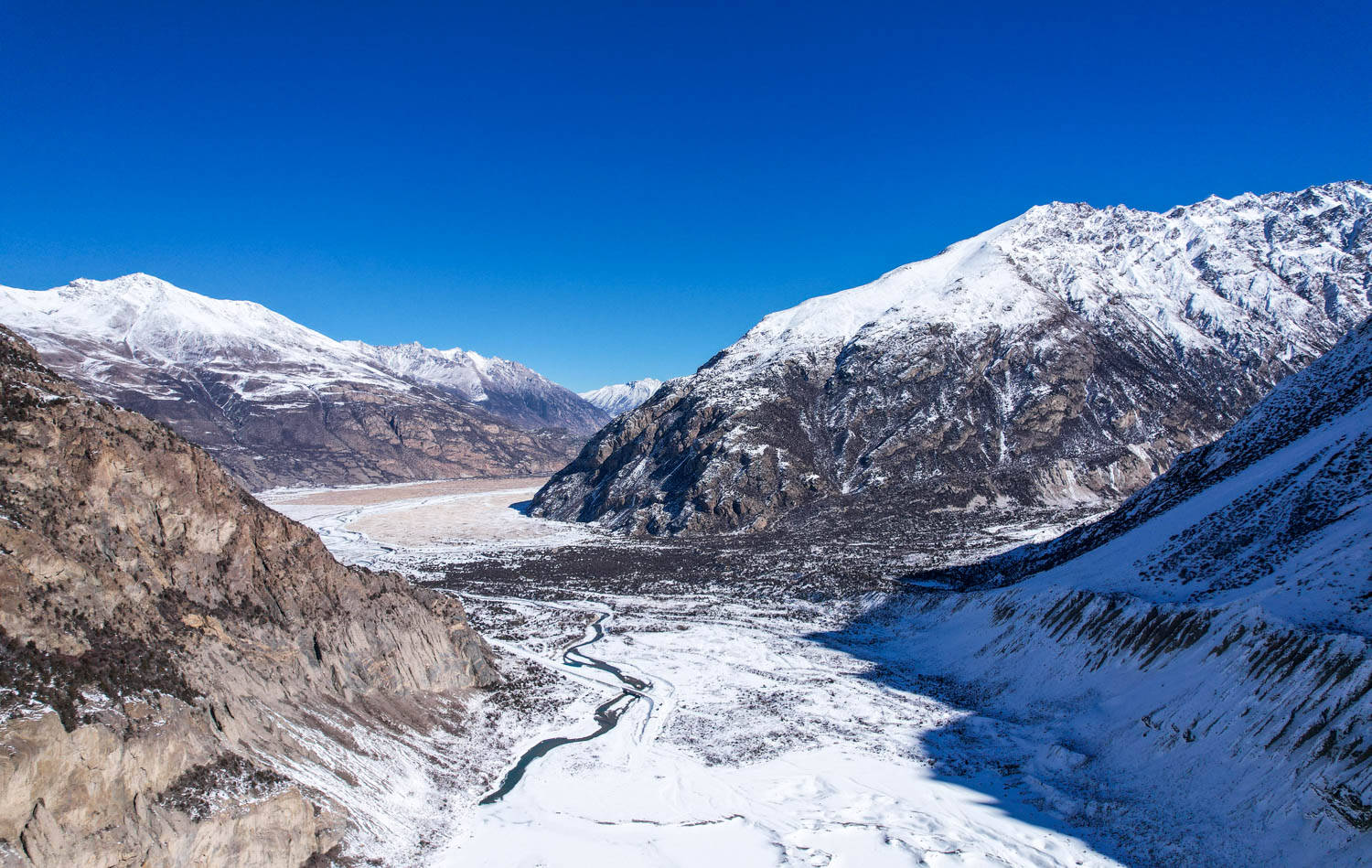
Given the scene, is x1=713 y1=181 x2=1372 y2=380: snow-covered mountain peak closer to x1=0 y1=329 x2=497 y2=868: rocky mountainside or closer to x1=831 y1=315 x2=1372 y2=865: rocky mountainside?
x1=831 y1=315 x2=1372 y2=865: rocky mountainside

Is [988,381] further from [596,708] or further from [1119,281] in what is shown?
[596,708]

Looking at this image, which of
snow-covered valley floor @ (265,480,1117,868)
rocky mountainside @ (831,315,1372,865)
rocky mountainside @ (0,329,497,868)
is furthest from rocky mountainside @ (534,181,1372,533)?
rocky mountainside @ (0,329,497,868)

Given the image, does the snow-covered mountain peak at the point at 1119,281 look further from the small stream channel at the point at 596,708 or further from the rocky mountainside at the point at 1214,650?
the small stream channel at the point at 596,708

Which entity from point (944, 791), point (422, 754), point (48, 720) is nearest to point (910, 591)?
point (944, 791)

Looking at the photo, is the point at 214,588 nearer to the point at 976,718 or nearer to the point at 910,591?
the point at 976,718

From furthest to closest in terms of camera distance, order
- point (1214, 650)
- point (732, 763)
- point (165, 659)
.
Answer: point (732, 763), point (1214, 650), point (165, 659)

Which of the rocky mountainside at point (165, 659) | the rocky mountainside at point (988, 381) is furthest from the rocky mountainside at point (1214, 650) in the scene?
the rocky mountainside at point (988, 381)

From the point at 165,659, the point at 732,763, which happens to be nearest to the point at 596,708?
the point at 732,763
